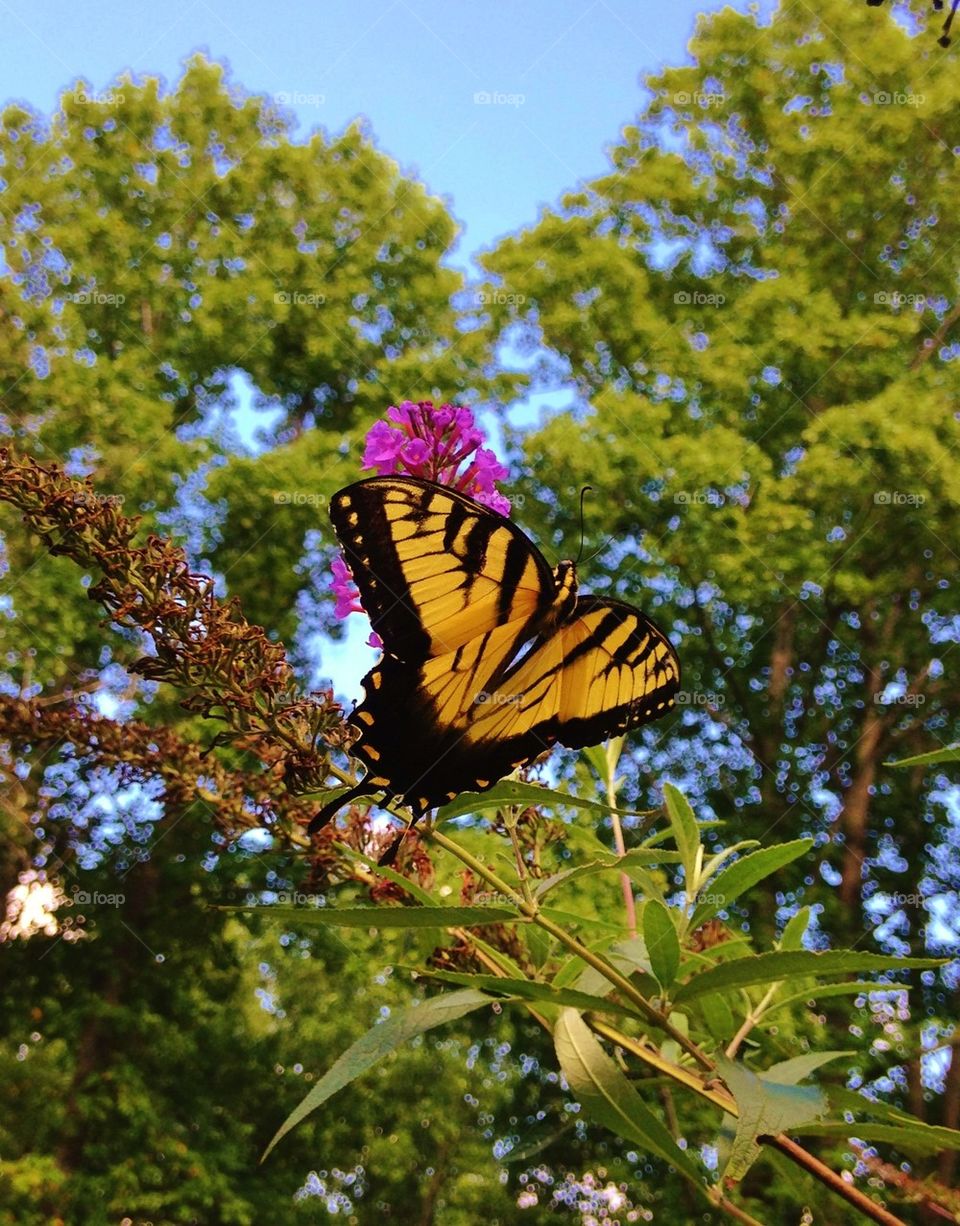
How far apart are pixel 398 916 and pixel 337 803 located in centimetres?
11

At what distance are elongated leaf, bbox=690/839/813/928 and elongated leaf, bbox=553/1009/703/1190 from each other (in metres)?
0.23

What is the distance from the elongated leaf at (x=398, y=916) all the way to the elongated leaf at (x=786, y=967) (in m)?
0.22

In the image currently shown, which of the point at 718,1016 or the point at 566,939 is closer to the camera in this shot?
the point at 566,939

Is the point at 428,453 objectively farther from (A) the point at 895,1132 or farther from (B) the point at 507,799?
(A) the point at 895,1132

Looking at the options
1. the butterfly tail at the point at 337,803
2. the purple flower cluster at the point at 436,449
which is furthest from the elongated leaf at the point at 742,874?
the purple flower cluster at the point at 436,449

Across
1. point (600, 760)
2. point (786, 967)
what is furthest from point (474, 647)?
point (786, 967)

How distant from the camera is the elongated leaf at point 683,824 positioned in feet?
4.22

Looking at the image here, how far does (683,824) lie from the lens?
1301 millimetres

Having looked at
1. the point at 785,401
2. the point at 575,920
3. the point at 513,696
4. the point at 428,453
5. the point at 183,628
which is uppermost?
the point at 785,401

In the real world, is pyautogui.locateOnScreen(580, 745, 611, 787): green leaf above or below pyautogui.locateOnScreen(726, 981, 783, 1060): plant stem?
above

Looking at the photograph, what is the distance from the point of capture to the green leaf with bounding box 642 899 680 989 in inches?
41.3

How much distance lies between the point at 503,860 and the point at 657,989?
1.17 feet

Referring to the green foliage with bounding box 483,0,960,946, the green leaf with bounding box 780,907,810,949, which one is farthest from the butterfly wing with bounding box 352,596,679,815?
the green foliage with bounding box 483,0,960,946

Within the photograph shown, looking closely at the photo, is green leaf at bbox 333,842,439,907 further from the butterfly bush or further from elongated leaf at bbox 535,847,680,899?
the butterfly bush
